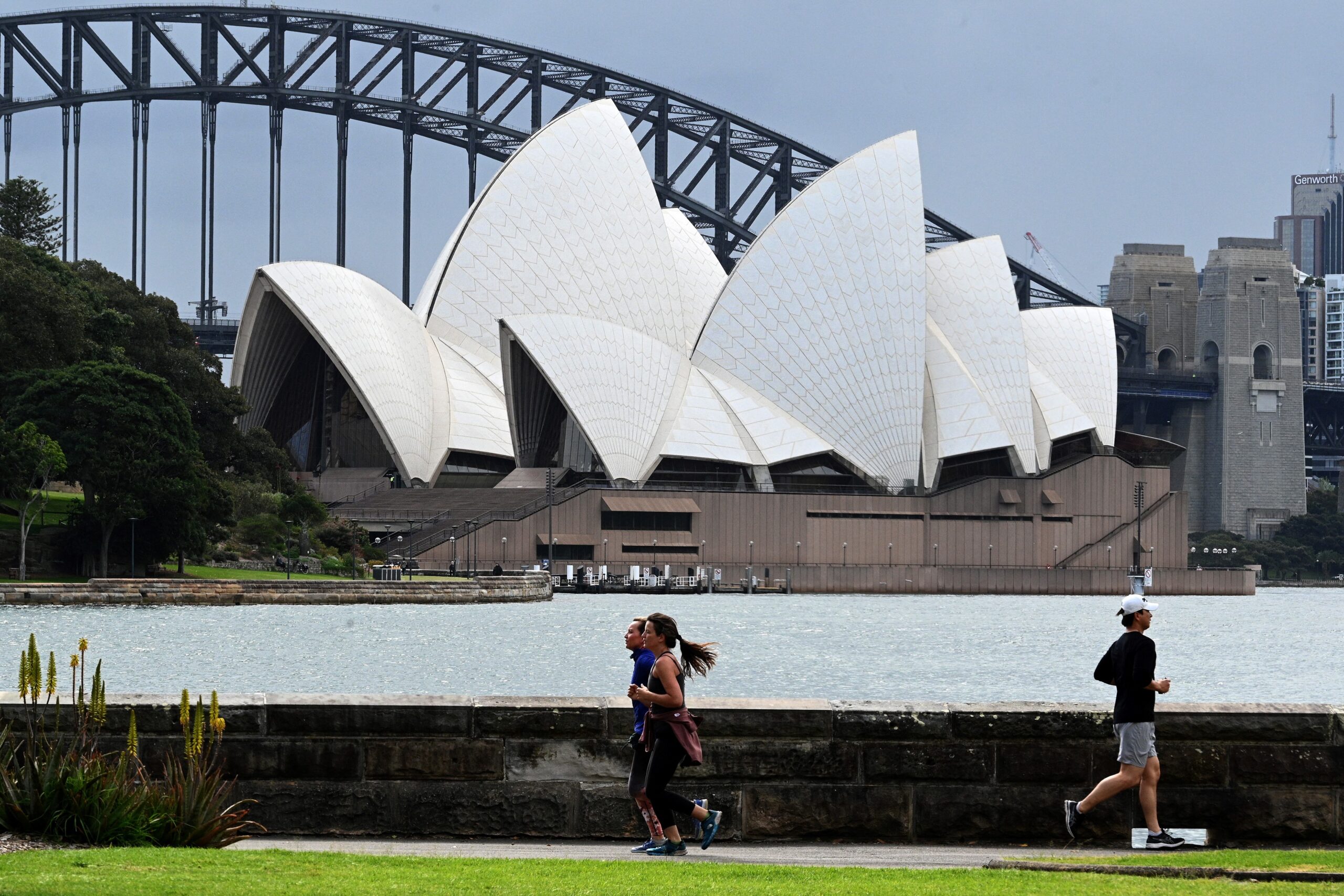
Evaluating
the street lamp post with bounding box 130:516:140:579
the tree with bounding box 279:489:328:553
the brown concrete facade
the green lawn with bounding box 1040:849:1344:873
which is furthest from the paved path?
the brown concrete facade

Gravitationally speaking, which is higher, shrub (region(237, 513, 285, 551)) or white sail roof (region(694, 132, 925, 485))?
white sail roof (region(694, 132, 925, 485))

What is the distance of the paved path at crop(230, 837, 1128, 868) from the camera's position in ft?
33.0

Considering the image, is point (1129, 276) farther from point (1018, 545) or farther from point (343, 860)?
point (343, 860)

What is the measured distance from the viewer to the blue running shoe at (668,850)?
10219mm

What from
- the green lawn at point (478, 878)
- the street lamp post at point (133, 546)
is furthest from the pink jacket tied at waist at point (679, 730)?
the street lamp post at point (133, 546)

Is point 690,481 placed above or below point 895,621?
above

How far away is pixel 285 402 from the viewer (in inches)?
3568

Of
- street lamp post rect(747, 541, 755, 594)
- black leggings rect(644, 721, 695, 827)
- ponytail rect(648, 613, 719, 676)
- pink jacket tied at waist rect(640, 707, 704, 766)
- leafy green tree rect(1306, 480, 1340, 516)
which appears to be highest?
leafy green tree rect(1306, 480, 1340, 516)

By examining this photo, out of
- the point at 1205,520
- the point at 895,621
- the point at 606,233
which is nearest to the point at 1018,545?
the point at 606,233

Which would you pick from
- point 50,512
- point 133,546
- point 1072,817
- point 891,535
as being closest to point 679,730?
point 1072,817

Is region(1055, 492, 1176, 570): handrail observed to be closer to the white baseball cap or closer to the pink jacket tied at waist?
the white baseball cap

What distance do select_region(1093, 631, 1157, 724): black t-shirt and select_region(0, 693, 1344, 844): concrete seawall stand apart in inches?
18.8

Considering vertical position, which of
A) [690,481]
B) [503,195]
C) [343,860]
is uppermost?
[503,195]

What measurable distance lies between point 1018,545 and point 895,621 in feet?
109
